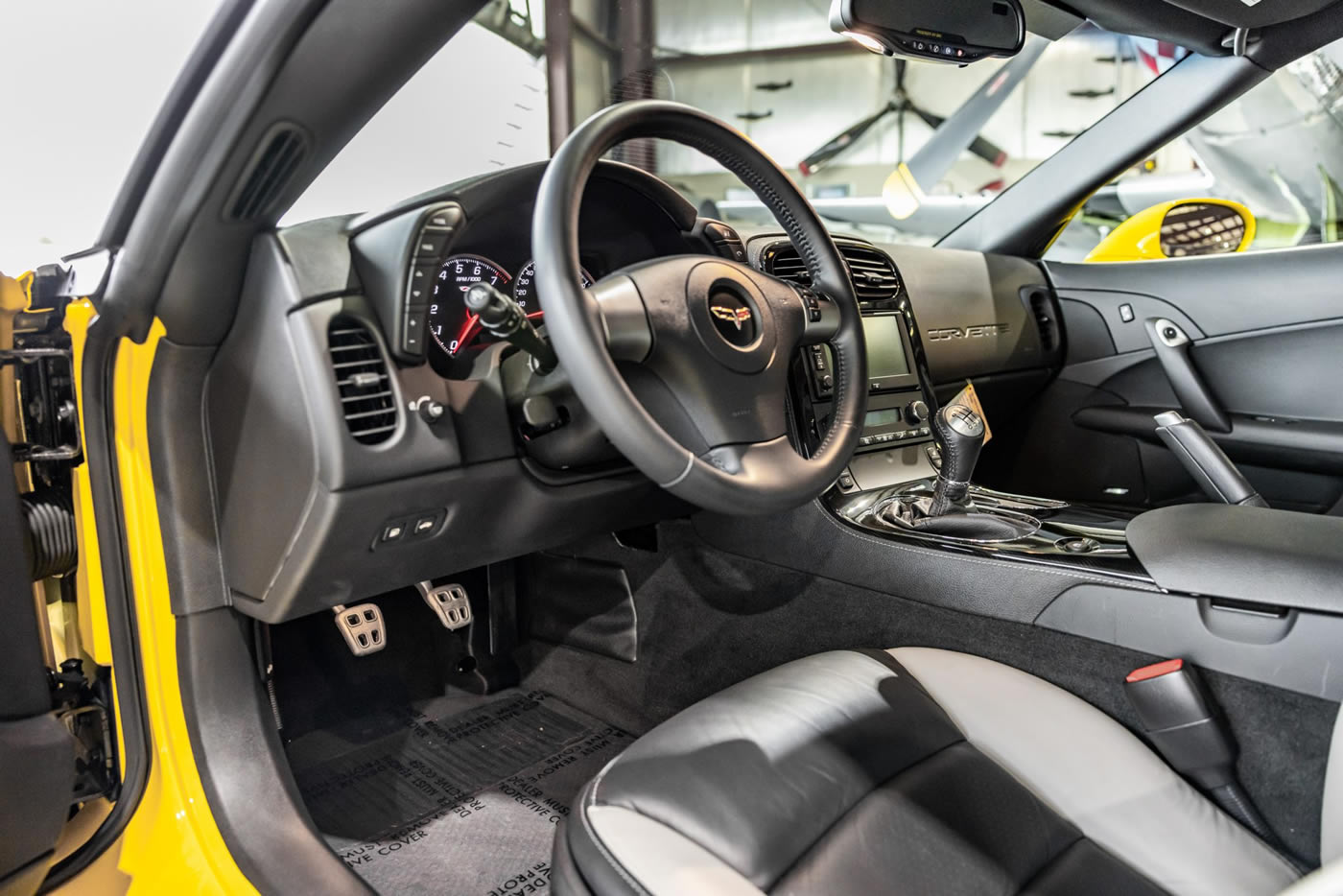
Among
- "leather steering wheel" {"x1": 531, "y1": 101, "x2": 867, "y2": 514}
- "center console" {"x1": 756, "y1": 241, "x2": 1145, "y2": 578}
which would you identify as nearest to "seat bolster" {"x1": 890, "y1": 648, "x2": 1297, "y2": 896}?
"center console" {"x1": 756, "y1": 241, "x2": 1145, "y2": 578}

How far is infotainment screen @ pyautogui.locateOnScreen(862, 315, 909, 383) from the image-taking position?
67.0 inches

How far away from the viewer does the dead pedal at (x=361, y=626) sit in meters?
1.50

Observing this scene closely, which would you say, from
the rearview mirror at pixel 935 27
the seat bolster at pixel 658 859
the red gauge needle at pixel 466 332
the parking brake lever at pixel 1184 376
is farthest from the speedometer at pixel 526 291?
the parking brake lever at pixel 1184 376

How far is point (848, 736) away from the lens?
97 cm

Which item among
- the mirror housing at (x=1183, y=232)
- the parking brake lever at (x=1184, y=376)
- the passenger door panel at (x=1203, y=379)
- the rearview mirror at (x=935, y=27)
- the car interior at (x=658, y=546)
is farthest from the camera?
the mirror housing at (x=1183, y=232)

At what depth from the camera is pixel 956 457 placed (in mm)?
1521

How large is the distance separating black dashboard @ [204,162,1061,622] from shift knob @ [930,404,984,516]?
1.42 feet

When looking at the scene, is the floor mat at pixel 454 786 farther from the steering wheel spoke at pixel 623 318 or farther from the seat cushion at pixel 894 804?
the steering wheel spoke at pixel 623 318

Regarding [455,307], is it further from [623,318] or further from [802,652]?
[802,652]

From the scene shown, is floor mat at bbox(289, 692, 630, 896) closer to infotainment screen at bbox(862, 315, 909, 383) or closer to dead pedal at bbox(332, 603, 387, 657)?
dead pedal at bbox(332, 603, 387, 657)

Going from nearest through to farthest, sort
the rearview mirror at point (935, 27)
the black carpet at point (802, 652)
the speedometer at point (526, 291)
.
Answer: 1. the black carpet at point (802, 652)
2. the rearview mirror at point (935, 27)
3. the speedometer at point (526, 291)

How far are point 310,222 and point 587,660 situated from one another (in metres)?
1.09

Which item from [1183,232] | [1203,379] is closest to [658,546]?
[1203,379]

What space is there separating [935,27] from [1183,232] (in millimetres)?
1473
